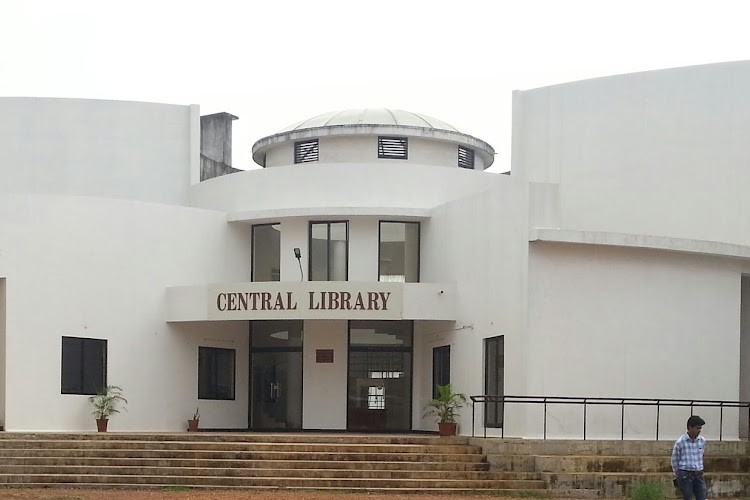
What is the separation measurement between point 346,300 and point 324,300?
44cm

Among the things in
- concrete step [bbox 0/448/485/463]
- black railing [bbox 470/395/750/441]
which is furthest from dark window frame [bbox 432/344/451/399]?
concrete step [bbox 0/448/485/463]

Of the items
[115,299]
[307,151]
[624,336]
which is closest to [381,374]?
[307,151]

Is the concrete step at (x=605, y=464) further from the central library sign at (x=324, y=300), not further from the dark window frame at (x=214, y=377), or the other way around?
the dark window frame at (x=214, y=377)

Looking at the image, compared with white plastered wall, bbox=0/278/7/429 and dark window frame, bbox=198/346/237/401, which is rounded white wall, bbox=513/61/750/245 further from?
white plastered wall, bbox=0/278/7/429

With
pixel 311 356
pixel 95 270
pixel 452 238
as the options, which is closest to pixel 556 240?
pixel 452 238

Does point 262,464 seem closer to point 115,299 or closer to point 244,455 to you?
point 244,455

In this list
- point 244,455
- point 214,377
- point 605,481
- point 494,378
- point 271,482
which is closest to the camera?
point 605,481

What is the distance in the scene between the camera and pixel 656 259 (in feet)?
73.7

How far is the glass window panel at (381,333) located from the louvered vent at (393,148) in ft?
13.2

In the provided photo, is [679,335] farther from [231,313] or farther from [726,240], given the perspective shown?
[231,313]

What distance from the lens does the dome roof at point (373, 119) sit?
95.2ft

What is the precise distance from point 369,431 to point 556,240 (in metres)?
7.18

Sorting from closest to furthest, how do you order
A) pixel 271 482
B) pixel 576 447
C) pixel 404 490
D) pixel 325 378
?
1. pixel 404 490
2. pixel 271 482
3. pixel 576 447
4. pixel 325 378

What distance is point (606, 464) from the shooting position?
65.0ft
